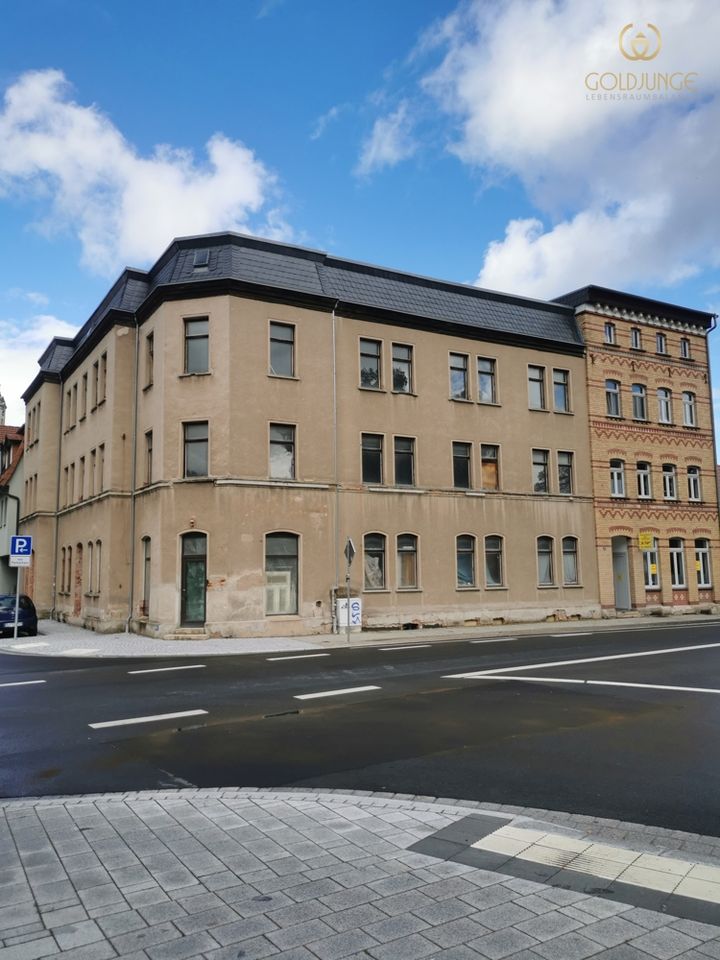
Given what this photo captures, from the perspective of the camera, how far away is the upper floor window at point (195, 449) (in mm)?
22891

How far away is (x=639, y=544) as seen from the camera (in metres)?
31.4

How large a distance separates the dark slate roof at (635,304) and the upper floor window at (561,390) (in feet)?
11.4

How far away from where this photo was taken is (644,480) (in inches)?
1280

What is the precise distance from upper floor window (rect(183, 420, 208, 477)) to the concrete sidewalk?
5.21 m

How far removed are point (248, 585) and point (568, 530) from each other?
1388cm

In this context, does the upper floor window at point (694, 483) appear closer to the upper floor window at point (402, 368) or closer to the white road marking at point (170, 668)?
the upper floor window at point (402, 368)

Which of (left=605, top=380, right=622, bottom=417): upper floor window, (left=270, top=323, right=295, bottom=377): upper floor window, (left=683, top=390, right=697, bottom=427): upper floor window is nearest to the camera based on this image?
(left=270, top=323, right=295, bottom=377): upper floor window

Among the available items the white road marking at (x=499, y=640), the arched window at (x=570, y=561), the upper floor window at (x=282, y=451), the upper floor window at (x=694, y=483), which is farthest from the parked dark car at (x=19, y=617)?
the upper floor window at (x=694, y=483)

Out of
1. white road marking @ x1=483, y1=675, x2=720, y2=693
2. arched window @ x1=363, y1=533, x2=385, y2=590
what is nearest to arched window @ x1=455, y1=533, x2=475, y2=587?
arched window @ x1=363, y1=533, x2=385, y2=590

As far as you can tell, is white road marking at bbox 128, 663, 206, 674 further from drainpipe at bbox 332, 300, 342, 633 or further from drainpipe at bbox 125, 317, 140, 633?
drainpipe at bbox 125, 317, 140, 633

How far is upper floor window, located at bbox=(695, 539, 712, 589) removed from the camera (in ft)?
110

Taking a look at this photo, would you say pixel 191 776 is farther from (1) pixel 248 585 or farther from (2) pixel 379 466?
(2) pixel 379 466

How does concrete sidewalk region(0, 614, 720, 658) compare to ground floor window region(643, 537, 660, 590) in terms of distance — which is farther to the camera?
ground floor window region(643, 537, 660, 590)

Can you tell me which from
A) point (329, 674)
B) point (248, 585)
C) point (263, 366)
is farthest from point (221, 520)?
point (329, 674)
